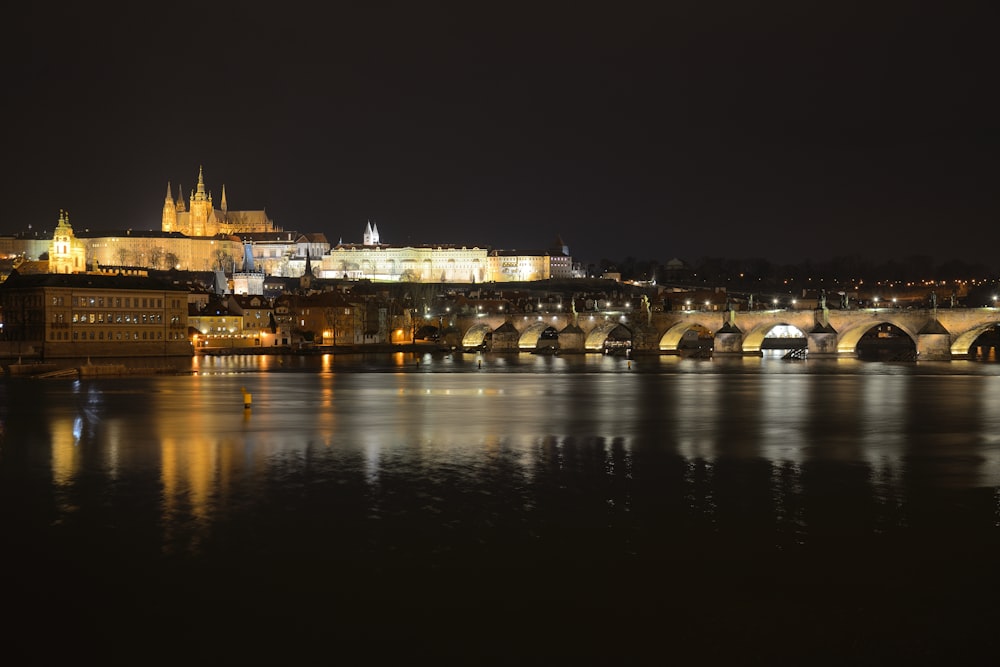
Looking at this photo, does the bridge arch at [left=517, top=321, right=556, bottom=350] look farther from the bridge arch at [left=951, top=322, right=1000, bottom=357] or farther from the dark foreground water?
the dark foreground water

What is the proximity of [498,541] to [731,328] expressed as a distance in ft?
215

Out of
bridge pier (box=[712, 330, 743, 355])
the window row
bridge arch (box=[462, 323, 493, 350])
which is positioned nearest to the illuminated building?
the window row

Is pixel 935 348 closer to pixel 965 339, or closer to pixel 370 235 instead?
pixel 965 339

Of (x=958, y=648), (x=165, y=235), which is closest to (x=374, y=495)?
(x=958, y=648)

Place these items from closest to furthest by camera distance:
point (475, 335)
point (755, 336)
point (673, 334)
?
1. point (755, 336)
2. point (673, 334)
3. point (475, 335)

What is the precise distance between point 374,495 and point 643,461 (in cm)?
592

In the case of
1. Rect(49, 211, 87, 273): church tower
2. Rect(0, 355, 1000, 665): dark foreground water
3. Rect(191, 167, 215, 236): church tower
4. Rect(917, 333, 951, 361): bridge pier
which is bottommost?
Rect(0, 355, 1000, 665): dark foreground water

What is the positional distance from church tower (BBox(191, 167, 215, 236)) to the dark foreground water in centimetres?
16352

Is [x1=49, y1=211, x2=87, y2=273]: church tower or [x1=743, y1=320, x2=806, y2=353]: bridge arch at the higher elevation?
[x1=49, y1=211, x2=87, y2=273]: church tower

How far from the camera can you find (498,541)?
1251cm

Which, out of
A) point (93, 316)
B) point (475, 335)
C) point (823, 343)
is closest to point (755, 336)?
point (823, 343)

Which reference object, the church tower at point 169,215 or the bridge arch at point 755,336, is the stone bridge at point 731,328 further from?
the church tower at point 169,215

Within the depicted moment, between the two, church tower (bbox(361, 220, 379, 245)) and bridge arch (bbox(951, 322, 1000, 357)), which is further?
church tower (bbox(361, 220, 379, 245))

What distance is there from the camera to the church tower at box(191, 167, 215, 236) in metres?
184
